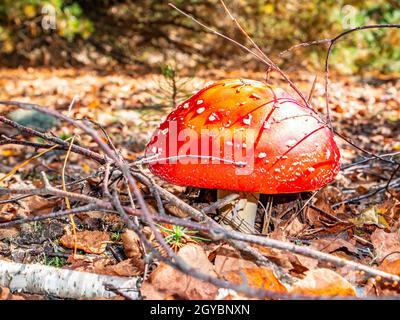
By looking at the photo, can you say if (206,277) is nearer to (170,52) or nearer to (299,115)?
(299,115)

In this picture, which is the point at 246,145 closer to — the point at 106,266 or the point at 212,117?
the point at 212,117

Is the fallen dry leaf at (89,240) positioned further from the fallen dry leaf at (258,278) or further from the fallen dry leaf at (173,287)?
the fallen dry leaf at (258,278)

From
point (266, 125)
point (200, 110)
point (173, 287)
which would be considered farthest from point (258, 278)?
point (200, 110)

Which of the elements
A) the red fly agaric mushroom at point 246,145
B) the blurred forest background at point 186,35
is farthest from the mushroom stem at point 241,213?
the blurred forest background at point 186,35

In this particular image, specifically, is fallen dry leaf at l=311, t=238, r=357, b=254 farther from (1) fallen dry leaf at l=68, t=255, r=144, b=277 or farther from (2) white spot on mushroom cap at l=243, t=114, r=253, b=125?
(1) fallen dry leaf at l=68, t=255, r=144, b=277

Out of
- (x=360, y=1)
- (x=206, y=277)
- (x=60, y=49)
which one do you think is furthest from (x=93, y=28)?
(x=206, y=277)
